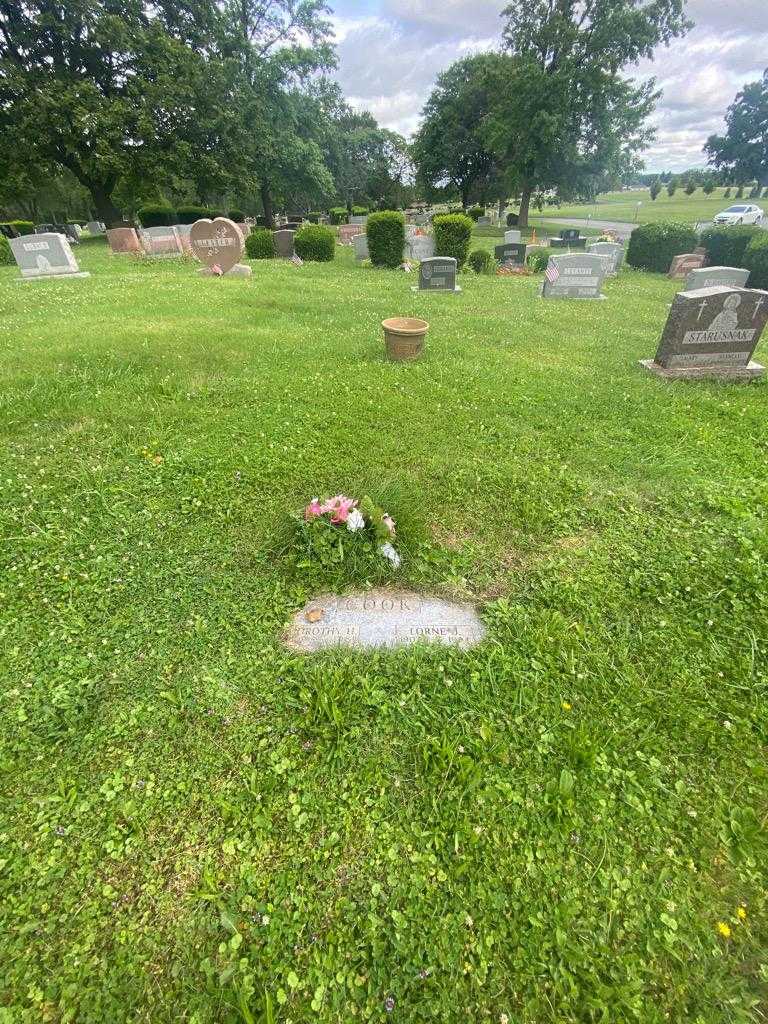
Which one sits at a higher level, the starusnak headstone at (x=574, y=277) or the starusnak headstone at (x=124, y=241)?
the starusnak headstone at (x=124, y=241)

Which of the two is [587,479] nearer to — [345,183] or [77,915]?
[77,915]

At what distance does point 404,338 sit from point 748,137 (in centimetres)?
7968

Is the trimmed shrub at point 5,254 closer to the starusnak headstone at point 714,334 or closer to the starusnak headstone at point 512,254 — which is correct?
the starusnak headstone at point 512,254

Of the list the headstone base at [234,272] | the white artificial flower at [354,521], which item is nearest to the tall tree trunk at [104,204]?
the headstone base at [234,272]

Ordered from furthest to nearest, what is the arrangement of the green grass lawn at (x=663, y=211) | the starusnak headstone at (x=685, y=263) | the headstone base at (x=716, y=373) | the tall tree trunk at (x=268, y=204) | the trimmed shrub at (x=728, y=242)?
the green grass lawn at (x=663, y=211), the tall tree trunk at (x=268, y=204), the starusnak headstone at (x=685, y=263), the trimmed shrub at (x=728, y=242), the headstone base at (x=716, y=373)

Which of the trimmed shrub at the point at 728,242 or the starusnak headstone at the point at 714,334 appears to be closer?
the starusnak headstone at the point at 714,334

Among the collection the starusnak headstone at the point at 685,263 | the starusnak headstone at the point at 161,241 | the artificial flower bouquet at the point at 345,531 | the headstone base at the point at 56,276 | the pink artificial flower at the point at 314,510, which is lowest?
the starusnak headstone at the point at 685,263

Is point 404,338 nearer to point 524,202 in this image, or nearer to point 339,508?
point 339,508

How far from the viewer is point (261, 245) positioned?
1919 cm

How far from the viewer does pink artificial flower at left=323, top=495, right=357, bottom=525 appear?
3316 mm

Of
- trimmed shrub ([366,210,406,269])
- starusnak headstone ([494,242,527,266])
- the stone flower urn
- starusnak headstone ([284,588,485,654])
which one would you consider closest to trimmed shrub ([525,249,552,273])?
starusnak headstone ([494,242,527,266])

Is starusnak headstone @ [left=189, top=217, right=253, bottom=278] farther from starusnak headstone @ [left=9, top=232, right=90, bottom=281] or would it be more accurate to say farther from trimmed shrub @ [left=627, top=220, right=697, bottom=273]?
trimmed shrub @ [left=627, top=220, right=697, bottom=273]

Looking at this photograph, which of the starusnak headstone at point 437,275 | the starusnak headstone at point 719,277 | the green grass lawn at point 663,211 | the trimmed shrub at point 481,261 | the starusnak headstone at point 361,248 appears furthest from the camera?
the green grass lawn at point 663,211

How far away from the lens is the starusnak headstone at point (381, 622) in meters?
2.88
